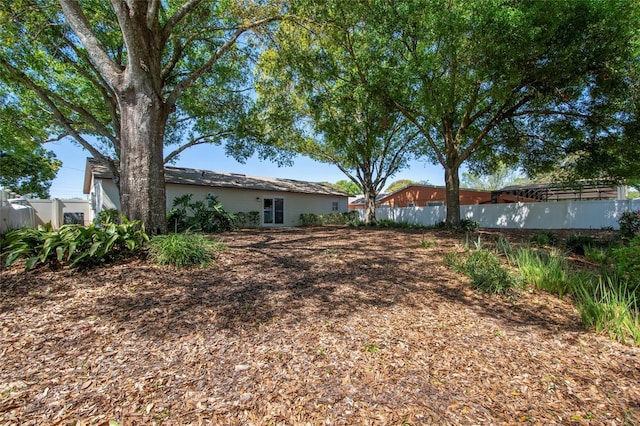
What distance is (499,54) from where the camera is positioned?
682cm

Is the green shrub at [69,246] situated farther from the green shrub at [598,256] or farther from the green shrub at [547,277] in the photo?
the green shrub at [598,256]

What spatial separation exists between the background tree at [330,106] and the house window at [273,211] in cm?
320

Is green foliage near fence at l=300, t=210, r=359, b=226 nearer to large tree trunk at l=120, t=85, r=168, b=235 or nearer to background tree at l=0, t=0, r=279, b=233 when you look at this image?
background tree at l=0, t=0, r=279, b=233

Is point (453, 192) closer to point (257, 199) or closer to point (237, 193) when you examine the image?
point (257, 199)

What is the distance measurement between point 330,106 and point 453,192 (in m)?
6.37

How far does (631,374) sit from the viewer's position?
239 cm

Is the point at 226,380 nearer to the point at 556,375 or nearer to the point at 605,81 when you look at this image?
the point at 556,375

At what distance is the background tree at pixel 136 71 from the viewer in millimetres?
4973

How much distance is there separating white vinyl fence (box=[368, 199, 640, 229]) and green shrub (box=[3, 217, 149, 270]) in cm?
1642

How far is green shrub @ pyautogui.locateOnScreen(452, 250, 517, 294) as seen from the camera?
4199 millimetres

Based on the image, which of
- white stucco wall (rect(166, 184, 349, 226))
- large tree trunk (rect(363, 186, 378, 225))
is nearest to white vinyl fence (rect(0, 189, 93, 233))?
white stucco wall (rect(166, 184, 349, 226))

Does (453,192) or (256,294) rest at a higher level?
(453,192)

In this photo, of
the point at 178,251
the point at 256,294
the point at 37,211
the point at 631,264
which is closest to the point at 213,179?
the point at 37,211

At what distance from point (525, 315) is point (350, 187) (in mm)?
45519
